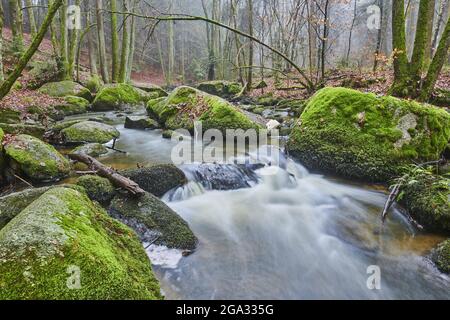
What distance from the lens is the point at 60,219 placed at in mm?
2346

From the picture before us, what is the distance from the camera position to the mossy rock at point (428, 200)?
161 inches

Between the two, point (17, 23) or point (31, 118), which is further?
point (17, 23)

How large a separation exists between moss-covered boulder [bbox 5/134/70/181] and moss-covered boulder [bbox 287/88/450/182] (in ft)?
15.4

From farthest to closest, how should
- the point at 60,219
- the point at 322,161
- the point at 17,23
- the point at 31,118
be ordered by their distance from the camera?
the point at 17,23 → the point at 31,118 → the point at 322,161 → the point at 60,219

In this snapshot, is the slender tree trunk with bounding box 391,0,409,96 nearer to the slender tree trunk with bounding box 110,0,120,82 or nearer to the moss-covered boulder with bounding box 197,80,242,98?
the moss-covered boulder with bounding box 197,80,242,98

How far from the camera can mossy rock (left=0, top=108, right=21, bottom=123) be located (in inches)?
348

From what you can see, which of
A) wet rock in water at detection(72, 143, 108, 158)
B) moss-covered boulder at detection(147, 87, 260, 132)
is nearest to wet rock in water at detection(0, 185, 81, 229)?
wet rock in water at detection(72, 143, 108, 158)

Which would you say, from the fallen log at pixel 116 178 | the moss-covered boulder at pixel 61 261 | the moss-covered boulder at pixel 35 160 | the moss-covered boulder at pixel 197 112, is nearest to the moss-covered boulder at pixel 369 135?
the moss-covered boulder at pixel 197 112

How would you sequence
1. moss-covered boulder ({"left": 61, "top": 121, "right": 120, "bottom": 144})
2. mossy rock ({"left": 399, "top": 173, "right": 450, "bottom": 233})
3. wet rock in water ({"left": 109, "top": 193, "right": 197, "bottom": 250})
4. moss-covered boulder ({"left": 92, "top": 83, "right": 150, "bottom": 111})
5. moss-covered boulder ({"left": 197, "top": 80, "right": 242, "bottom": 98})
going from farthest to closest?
moss-covered boulder ({"left": 197, "top": 80, "right": 242, "bottom": 98})
moss-covered boulder ({"left": 92, "top": 83, "right": 150, "bottom": 111})
moss-covered boulder ({"left": 61, "top": 121, "right": 120, "bottom": 144})
mossy rock ({"left": 399, "top": 173, "right": 450, "bottom": 233})
wet rock in water ({"left": 109, "top": 193, "right": 197, "bottom": 250})

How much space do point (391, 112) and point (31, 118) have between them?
9959 millimetres
